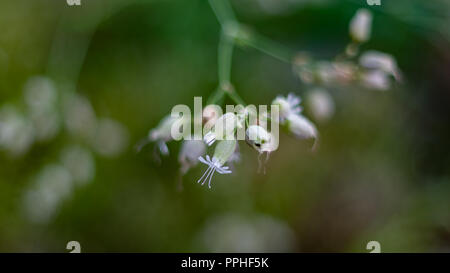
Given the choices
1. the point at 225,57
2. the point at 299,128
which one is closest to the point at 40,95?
the point at 225,57

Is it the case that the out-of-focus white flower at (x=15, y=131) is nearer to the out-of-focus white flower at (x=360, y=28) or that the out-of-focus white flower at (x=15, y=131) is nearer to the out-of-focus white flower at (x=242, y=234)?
the out-of-focus white flower at (x=242, y=234)

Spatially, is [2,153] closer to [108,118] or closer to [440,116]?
[108,118]

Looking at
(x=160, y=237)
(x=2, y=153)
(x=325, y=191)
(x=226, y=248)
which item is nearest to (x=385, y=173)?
(x=325, y=191)

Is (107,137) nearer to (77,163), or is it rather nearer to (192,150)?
(77,163)

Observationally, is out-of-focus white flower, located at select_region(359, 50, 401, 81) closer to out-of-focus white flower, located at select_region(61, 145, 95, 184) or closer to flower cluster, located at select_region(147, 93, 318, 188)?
flower cluster, located at select_region(147, 93, 318, 188)

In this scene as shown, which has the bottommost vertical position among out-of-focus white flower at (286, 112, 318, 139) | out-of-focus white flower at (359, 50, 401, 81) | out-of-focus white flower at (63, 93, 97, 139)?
out-of-focus white flower at (286, 112, 318, 139)

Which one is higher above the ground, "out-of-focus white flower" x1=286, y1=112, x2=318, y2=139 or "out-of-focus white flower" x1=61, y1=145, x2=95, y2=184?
"out-of-focus white flower" x1=61, y1=145, x2=95, y2=184

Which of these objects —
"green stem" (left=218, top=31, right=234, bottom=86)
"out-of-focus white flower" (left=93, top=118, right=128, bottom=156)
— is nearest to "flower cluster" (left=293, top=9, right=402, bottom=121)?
"green stem" (left=218, top=31, right=234, bottom=86)
